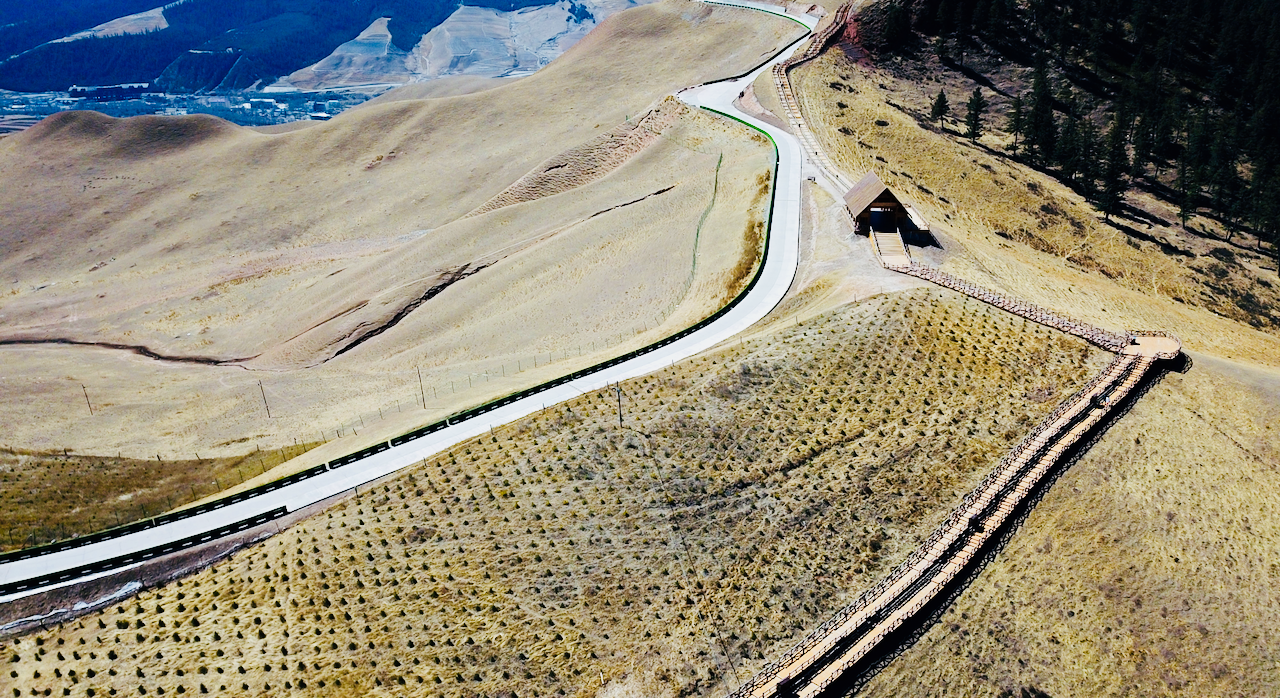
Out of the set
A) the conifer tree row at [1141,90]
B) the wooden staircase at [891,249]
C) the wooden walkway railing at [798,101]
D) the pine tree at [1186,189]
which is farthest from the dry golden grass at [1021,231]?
the pine tree at [1186,189]

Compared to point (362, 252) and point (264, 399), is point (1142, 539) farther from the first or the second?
point (362, 252)

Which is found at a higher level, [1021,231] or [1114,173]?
[1114,173]

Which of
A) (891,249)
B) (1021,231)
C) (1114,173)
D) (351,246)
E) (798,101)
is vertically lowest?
(351,246)

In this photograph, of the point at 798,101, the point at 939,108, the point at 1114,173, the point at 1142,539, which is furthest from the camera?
the point at 939,108

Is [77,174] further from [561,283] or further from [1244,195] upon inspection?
[1244,195]

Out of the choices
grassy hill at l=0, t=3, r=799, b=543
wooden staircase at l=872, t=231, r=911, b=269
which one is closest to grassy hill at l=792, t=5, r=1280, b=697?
wooden staircase at l=872, t=231, r=911, b=269

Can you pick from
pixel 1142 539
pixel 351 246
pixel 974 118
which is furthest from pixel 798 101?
pixel 1142 539

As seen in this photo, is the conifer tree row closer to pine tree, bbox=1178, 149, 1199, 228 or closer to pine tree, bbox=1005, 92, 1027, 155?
pine tree, bbox=1178, 149, 1199, 228
